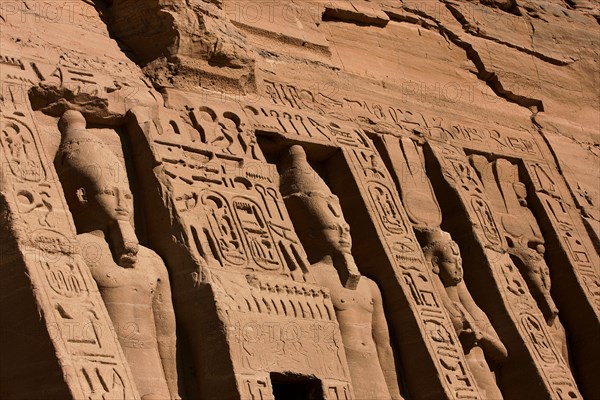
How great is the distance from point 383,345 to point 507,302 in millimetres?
1255

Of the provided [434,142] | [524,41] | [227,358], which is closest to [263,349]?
[227,358]

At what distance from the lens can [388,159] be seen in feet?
32.9

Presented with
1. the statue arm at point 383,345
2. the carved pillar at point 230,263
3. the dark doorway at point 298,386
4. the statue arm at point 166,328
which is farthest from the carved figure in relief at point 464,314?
the statue arm at point 166,328

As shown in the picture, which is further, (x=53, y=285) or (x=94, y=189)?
(x=94, y=189)

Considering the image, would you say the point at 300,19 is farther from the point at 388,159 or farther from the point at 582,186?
the point at 582,186

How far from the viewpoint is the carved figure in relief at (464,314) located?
9359 millimetres

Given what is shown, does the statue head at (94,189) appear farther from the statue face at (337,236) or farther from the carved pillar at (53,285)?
the statue face at (337,236)

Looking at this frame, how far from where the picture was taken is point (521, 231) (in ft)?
34.9

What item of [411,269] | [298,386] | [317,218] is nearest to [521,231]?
[411,269]

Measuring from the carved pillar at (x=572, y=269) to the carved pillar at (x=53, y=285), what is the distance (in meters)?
4.25

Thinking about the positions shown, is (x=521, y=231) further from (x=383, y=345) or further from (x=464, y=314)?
(x=383, y=345)

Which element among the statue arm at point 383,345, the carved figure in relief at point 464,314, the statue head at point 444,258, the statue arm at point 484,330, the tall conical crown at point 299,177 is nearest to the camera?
the statue arm at point 383,345

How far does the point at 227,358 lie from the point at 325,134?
2.38m

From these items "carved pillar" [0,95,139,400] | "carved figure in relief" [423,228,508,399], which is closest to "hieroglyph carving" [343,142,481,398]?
"carved figure in relief" [423,228,508,399]
